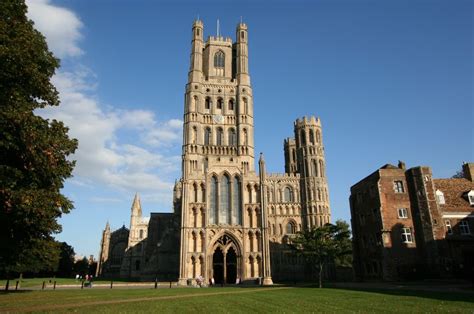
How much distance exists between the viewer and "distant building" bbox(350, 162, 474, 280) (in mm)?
36125

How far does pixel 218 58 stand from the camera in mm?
68938

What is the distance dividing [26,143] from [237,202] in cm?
3910

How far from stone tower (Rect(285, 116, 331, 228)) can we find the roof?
3192cm

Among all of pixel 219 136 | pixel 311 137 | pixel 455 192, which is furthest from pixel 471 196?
pixel 311 137

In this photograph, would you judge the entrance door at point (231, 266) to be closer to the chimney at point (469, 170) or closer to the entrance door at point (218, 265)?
the entrance door at point (218, 265)

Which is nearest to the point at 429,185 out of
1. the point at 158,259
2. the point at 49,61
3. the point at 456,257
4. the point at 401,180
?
the point at 401,180

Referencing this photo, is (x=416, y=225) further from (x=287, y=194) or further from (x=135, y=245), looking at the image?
(x=135, y=245)

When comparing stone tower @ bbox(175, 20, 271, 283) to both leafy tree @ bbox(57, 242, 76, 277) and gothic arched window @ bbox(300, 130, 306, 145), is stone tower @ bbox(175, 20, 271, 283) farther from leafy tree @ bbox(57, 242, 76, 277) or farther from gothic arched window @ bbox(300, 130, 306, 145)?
leafy tree @ bbox(57, 242, 76, 277)

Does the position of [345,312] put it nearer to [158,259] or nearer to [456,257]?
[456,257]

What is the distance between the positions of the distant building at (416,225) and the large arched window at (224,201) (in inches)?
767

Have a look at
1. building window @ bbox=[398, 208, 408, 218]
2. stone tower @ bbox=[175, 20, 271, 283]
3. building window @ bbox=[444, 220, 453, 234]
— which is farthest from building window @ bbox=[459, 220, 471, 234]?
stone tower @ bbox=[175, 20, 271, 283]

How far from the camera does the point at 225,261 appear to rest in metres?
50.6

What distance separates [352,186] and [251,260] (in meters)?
17.7

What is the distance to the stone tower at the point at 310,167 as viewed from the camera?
2928 inches
